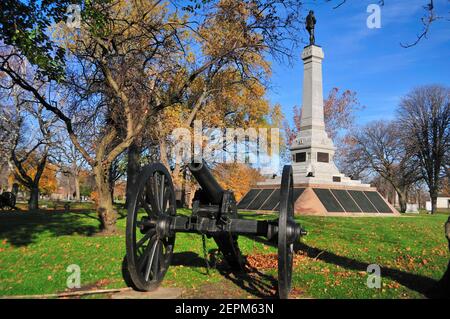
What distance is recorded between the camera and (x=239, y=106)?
30.0 m

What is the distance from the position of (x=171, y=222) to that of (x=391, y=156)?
132 ft

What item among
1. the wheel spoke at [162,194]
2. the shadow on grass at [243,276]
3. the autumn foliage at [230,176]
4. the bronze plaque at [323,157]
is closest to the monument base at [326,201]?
the bronze plaque at [323,157]

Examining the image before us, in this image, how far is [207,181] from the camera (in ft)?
19.7

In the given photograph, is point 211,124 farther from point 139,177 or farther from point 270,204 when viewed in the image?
point 139,177

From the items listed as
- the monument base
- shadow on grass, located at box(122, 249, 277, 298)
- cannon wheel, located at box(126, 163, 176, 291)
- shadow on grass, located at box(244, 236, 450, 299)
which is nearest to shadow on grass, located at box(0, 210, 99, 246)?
shadow on grass, located at box(122, 249, 277, 298)

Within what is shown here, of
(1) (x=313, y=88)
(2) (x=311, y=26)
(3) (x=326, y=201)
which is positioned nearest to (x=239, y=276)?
(3) (x=326, y=201)

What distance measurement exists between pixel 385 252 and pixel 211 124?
61.8 ft

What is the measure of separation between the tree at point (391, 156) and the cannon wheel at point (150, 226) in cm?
3527

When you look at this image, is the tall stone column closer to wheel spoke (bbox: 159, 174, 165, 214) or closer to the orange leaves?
the orange leaves

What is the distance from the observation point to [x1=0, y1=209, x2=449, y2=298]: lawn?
6.18 meters

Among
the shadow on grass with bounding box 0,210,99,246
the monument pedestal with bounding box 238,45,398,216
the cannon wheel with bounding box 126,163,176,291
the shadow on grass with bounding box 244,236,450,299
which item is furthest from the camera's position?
the monument pedestal with bounding box 238,45,398,216

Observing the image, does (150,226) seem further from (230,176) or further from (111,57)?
(230,176)

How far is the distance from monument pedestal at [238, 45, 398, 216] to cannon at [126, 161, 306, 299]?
11.9 m
